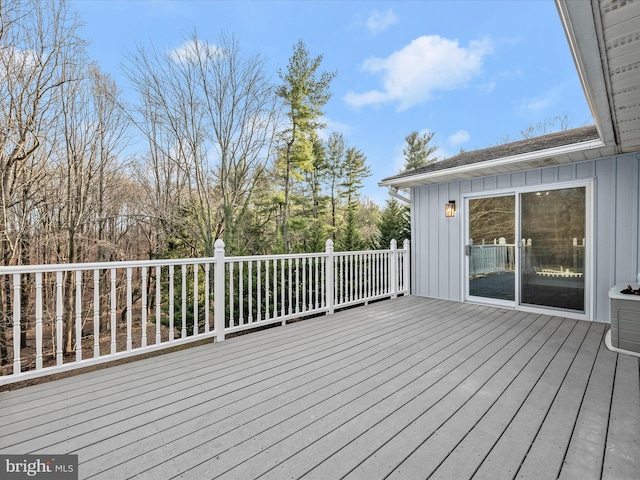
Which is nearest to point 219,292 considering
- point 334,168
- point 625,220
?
point 625,220

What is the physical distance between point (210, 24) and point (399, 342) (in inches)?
267

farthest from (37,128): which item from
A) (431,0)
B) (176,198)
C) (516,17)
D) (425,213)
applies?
(516,17)

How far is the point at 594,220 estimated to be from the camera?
415cm

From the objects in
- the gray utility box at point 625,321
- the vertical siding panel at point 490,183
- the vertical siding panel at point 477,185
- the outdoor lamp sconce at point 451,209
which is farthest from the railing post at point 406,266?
the gray utility box at point 625,321

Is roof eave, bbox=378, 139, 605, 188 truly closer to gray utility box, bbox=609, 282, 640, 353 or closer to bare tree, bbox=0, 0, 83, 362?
gray utility box, bbox=609, 282, 640, 353

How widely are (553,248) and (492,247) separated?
0.85 meters

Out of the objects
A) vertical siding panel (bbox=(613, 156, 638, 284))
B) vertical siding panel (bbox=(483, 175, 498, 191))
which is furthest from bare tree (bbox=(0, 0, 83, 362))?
vertical siding panel (bbox=(613, 156, 638, 284))

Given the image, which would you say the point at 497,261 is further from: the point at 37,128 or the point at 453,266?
the point at 37,128

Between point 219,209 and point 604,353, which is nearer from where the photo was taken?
point 604,353

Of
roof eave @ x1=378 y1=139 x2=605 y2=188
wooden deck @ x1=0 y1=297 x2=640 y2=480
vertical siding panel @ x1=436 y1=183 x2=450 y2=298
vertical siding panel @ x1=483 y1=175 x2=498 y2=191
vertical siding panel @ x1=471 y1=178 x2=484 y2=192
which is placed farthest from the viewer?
vertical siding panel @ x1=436 y1=183 x2=450 y2=298

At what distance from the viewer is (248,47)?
612 cm

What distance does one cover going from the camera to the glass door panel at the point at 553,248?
434 cm

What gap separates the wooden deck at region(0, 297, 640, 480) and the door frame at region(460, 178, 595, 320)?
1264 millimetres

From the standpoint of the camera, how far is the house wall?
12.9 ft
